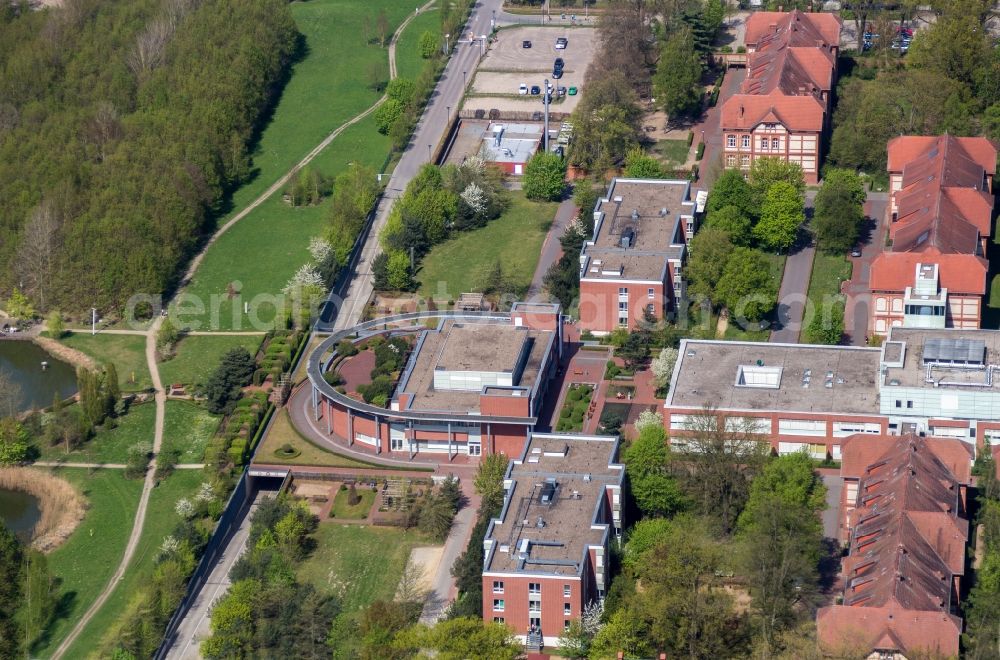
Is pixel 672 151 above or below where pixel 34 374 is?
above

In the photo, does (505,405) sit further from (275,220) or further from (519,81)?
(519,81)

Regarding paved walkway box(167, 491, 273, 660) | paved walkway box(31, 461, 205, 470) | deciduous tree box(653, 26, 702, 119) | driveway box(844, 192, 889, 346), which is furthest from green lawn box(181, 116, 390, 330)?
driveway box(844, 192, 889, 346)

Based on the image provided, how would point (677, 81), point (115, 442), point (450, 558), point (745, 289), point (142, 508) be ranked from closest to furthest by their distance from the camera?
1. point (450, 558)
2. point (142, 508)
3. point (115, 442)
4. point (745, 289)
5. point (677, 81)

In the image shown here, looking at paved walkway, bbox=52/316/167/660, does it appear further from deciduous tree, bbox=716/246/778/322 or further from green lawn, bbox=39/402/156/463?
deciduous tree, bbox=716/246/778/322

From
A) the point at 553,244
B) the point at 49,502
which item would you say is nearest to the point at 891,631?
the point at 49,502

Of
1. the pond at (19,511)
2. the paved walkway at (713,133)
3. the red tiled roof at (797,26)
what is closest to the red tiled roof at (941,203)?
the paved walkway at (713,133)

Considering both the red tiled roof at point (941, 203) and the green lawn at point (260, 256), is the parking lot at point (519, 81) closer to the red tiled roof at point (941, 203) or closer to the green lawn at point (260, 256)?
the green lawn at point (260, 256)
